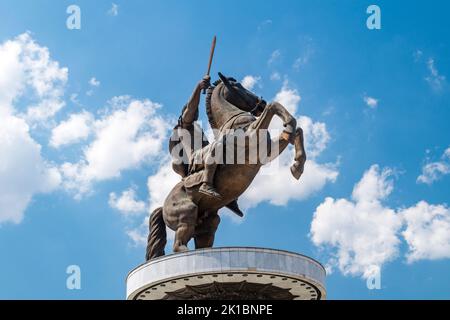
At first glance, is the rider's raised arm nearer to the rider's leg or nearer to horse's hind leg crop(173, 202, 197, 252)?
the rider's leg

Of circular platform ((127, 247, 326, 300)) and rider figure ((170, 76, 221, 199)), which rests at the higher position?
rider figure ((170, 76, 221, 199))

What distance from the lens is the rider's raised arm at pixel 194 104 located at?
23844 millimetres

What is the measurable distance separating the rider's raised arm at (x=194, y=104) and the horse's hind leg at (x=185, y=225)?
3065 millimetres

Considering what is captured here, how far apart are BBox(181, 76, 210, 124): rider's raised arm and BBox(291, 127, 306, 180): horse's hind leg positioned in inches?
138

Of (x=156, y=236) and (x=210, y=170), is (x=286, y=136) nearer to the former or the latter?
(x=210, y=170)

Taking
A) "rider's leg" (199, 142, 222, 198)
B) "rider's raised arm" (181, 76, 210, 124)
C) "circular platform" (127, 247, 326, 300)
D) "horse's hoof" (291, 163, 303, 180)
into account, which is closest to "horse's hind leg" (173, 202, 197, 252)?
"rider's leg" (199, 142, 222, 198)

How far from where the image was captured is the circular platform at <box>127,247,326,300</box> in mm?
19031

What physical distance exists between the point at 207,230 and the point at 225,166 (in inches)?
93.3

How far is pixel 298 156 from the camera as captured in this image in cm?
2175

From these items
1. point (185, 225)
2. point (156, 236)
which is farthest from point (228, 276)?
point (156, 236)

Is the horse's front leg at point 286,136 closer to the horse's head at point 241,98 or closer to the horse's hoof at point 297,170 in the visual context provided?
the horse's hoof at point 297,170
